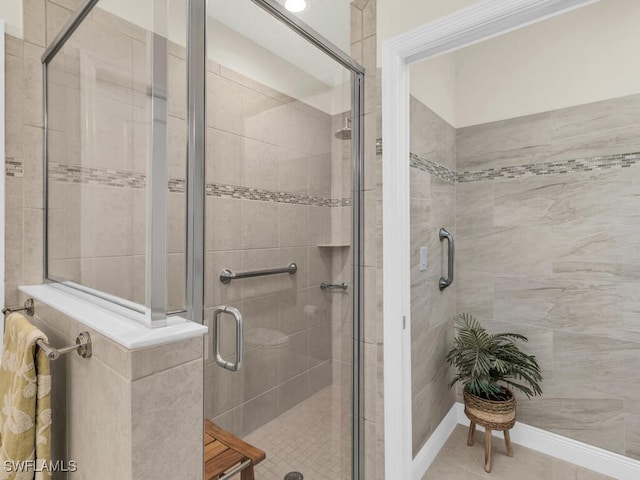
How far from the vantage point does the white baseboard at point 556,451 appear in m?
1.71

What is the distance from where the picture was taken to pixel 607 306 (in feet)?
5.75

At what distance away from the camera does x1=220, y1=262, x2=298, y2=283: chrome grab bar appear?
3.33 feet

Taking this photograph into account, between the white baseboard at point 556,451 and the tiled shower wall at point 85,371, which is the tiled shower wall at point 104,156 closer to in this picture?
the tiled shower wall at point 85,371

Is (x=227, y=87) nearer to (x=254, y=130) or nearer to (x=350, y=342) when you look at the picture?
(x=254, y=130)

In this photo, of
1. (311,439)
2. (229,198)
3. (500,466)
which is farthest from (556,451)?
(229,198)

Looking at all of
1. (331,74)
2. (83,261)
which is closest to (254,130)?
(331,74)

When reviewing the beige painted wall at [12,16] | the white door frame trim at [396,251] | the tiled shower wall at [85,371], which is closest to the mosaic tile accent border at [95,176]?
the tiled shower wall at [85,371]

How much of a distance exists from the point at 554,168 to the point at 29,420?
98.1 inches

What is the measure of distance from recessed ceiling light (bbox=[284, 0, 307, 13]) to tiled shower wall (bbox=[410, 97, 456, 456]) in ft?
2.20

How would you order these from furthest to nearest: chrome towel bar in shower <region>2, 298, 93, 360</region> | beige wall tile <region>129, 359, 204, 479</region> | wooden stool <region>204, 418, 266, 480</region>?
1. wooden stool <region>204, 418, 266, 480</region>
2. chrome towel bar in shower <region>2, 298, 93, 360</region>
3. beige wall tile <region>129, 359, 204, 479</region>

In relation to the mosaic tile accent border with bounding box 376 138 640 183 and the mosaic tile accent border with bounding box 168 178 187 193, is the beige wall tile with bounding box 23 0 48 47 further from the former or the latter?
the mosaic tile accent border with bounding box 376 138 640 183


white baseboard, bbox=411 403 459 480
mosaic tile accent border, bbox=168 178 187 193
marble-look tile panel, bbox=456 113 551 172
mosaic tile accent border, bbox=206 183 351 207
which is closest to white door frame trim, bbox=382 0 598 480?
mosaic tile accent border, bbox=206 183 351 207

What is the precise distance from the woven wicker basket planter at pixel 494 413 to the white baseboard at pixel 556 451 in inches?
11.2

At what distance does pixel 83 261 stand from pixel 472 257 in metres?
2.11
